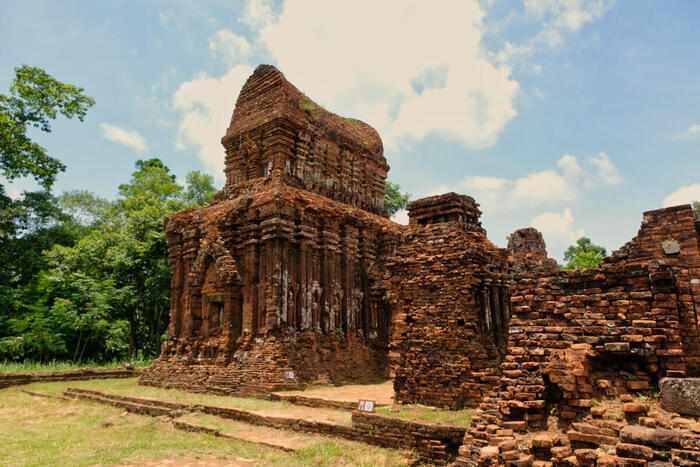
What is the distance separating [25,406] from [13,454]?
22.0ft

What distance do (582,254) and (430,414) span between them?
27.4 metres

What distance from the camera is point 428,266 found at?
983 cm

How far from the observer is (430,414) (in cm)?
820

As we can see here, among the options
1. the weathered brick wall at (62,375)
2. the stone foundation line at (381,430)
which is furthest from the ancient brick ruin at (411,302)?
the weathered brick wall at (62,375)

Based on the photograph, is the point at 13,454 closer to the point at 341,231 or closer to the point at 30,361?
the point at 341,231

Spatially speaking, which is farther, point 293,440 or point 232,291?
point 232,291

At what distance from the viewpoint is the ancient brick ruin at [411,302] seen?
18.0 ft

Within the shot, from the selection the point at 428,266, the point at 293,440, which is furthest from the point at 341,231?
the point at 293,440

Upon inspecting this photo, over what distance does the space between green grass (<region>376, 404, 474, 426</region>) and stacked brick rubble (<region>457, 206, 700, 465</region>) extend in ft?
4.55

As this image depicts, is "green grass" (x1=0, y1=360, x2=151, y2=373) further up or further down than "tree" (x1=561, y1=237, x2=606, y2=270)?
further down

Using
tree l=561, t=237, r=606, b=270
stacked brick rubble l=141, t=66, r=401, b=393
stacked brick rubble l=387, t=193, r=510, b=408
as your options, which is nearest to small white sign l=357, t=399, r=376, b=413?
stacked brick rubble l=387, t=193, r=510, b=408

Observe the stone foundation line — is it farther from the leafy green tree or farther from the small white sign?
the leafy green tree

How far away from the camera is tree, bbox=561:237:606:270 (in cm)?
3100

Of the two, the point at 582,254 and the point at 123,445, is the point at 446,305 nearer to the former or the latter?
the point at 123,445
